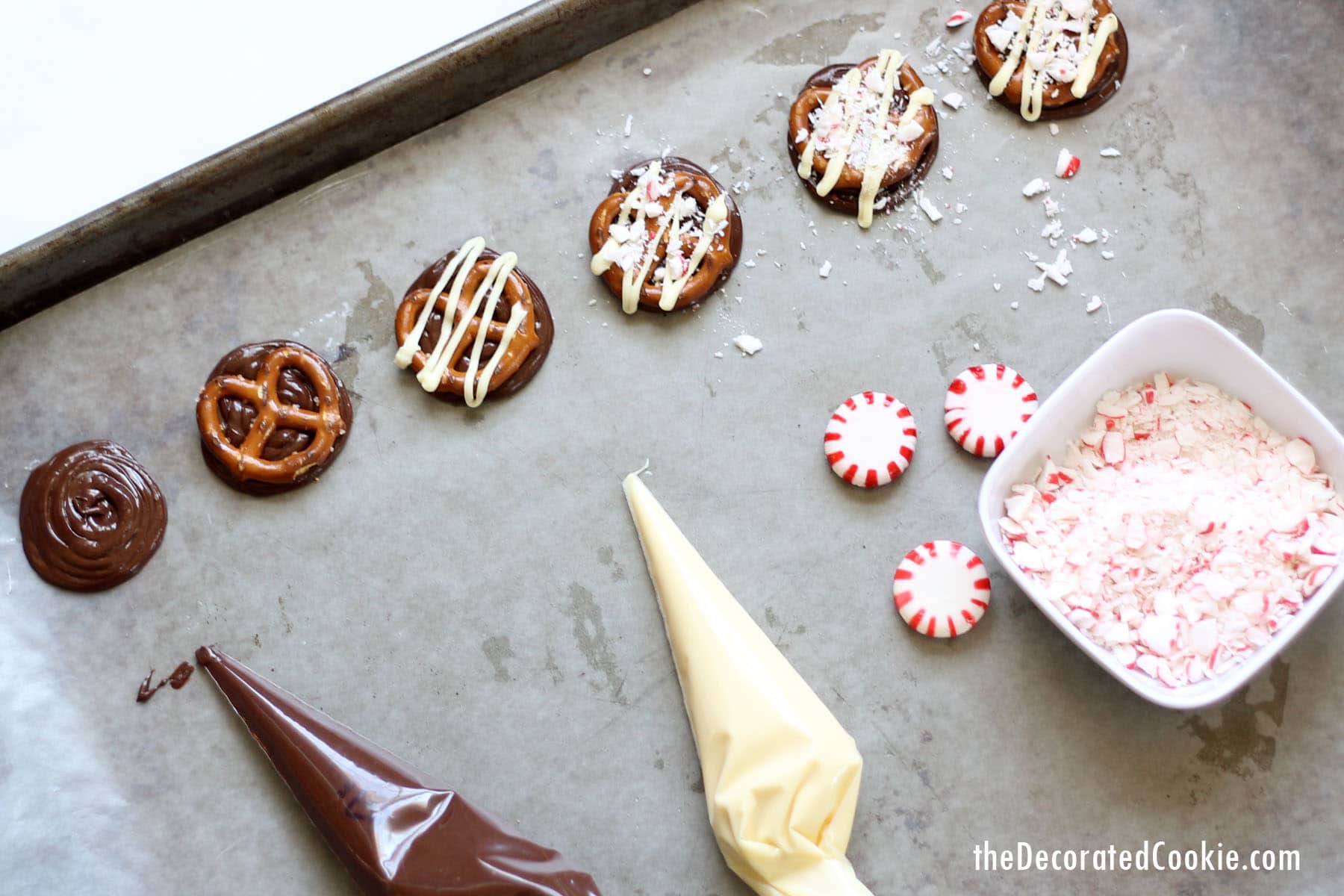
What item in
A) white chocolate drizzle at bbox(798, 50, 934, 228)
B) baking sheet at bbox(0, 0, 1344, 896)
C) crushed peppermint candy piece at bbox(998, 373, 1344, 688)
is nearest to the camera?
crushed peppermint candy piece at bbox(998, 373, 1344, 688)

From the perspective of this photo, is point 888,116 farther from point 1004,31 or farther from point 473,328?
point 473,328

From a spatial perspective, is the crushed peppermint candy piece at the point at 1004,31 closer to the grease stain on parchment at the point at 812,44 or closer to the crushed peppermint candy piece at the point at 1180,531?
the grease stain on parchment at the point at 812,44

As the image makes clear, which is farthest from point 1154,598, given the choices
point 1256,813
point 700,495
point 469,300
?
point 469,300

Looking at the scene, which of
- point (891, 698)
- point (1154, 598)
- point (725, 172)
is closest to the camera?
A: point (1154, 598)

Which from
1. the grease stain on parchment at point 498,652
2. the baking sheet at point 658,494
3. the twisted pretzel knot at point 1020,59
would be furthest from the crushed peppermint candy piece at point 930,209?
the grease stain on parchment at point 498,652

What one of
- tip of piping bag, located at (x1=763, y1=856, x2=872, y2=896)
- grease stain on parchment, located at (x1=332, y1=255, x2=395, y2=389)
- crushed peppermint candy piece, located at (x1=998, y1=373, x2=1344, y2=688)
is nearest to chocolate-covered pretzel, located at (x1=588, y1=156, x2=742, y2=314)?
grease stain on parchment, located at (x1=332, y1=255, x2=395, y2=389)

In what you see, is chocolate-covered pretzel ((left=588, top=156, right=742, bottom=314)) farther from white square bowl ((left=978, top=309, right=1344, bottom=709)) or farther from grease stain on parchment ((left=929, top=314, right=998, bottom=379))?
white square bowl ((left=978, top=309, right=1344, bottom=709))

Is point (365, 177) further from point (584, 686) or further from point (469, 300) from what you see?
point (584, 686)

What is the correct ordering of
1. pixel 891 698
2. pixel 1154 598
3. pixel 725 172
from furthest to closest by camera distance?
1. pixel 725 172
2. pixel 891 698
3. pixel 1154 598
